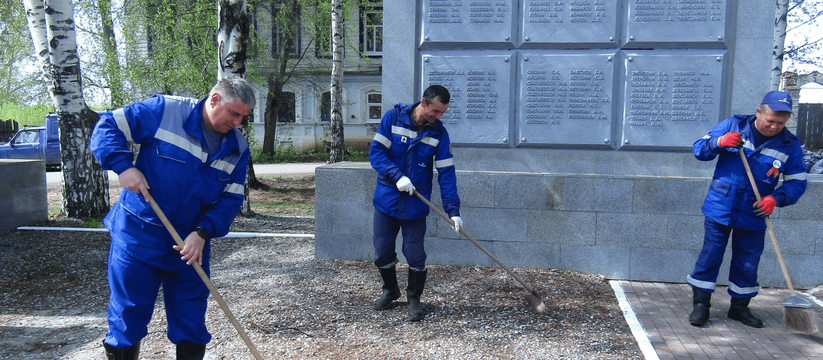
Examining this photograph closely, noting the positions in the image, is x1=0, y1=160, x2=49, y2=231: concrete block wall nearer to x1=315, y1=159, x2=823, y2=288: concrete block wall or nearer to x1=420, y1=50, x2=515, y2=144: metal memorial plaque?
x1=315, y1=159, x2=823, y2=288: concrete block wall

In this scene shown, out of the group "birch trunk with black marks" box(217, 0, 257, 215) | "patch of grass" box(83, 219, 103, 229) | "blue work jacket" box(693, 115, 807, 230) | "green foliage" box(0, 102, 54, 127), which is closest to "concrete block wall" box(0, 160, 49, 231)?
"patch of grass" box(83, 219, 103, 229)

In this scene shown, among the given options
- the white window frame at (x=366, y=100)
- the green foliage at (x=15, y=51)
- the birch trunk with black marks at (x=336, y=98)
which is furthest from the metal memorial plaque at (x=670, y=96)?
the white window frame at (x=366, y=100)

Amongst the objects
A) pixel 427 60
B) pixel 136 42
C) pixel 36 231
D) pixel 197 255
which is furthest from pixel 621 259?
pixel 136 42

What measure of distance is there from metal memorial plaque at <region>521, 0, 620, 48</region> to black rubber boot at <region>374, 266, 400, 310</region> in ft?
9.68

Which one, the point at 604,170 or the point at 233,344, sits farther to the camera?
the point at 604,170

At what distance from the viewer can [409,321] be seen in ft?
14.8

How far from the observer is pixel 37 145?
18828 mm

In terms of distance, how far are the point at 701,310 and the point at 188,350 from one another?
3.76m

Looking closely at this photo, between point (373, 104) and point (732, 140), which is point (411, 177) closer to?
point (732, 140)

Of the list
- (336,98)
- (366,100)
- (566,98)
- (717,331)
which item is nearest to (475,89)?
(566,98)

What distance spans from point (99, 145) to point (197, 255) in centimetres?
75

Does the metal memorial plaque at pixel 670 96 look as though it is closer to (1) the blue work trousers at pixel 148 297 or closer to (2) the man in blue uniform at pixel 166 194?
(2) the man in blue uniform at pixel 166 194

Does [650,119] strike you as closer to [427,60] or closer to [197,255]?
[427,60]

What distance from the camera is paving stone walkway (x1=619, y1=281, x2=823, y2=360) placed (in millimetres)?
3963
